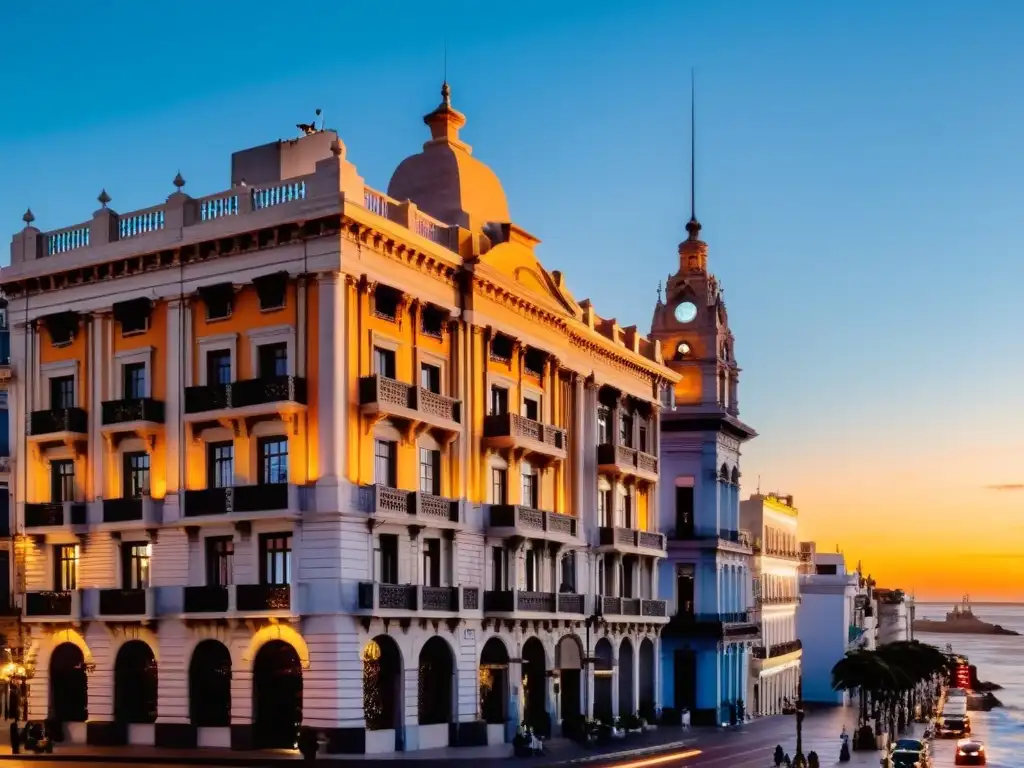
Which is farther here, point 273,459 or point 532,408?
point 532,408

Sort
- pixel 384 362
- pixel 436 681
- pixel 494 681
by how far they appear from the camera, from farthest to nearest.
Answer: pixel 494 681 → pixel 436 681 → pixel 384 362

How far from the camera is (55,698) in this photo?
5719 centimetres

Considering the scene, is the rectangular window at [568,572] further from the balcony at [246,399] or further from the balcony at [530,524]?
the balcony at [246,399]

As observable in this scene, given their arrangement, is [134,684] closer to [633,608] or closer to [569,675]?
[569,675]

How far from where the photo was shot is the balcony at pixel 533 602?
196ft

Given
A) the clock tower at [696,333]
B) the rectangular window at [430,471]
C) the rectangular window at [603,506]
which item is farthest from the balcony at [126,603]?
the clock tower at [696,333]

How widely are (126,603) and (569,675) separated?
69.4ft

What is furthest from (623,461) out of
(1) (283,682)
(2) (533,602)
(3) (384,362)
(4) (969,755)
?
(1) (283,682)

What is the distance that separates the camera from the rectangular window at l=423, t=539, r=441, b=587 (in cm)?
5662

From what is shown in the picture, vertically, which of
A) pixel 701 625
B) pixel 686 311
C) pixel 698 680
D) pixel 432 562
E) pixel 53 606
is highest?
pixel 686 311

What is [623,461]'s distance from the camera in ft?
240

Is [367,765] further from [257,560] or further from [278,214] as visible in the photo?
[278,214]

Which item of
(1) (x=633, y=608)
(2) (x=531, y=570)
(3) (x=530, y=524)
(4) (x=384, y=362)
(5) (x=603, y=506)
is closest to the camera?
(4) (x=384, y=362)

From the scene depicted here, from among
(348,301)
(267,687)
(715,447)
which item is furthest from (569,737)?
(715,447)
